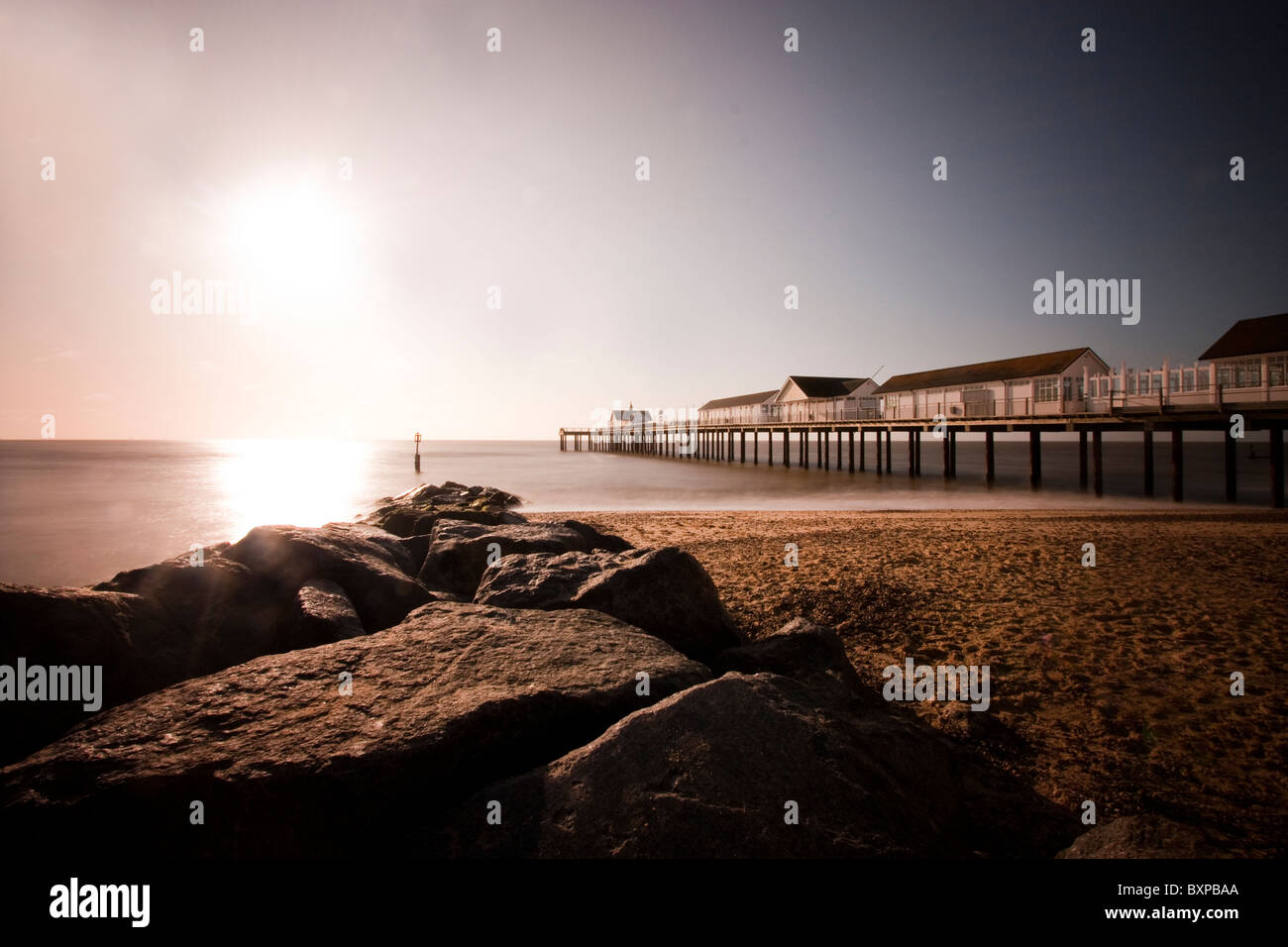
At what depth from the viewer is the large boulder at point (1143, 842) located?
266cm

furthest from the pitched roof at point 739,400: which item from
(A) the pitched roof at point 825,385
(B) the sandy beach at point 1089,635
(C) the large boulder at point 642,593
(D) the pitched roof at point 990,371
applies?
(C) the large boulder at point 642,593

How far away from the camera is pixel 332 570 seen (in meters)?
5.61

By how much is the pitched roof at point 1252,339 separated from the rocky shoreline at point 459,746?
91.9 ft

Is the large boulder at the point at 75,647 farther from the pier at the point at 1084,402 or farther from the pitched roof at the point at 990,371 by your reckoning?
the pitched roof at the point at 990,371

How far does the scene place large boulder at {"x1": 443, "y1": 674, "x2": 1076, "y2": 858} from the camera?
7.78ft

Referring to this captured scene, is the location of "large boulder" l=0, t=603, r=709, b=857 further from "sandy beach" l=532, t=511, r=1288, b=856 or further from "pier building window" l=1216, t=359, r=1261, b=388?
"pier building window" l=1216, t=359, r=1261, b=388

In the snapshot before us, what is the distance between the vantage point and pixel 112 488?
122ft

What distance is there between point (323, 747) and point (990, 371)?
37102 mm

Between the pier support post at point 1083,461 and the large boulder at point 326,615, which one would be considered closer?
the large boulder at point 326,615

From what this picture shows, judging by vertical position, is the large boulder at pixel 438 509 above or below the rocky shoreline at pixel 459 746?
above

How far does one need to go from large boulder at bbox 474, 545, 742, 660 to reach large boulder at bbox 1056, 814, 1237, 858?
286cm

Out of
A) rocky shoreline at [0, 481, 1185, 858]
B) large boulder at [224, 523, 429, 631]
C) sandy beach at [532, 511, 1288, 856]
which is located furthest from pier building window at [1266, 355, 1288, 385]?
large boulder at [224, 523, 429, 631]

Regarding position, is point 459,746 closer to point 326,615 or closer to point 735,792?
point 735,792
